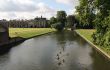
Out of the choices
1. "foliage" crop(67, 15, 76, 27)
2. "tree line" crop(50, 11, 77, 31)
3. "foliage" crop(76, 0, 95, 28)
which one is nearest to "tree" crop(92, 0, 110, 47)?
"foliage" crop(76, 0, 95, 28)

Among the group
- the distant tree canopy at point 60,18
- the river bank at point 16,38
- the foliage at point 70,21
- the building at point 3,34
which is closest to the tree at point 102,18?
the river bank at point 16,38

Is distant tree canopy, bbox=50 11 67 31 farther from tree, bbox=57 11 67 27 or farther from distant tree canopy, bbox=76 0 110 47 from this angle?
distant tree canopy, bbox=76 0 110 47

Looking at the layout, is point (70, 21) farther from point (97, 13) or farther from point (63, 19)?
point (97, 13)

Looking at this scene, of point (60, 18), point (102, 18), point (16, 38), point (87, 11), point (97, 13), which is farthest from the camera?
point (60, 18)

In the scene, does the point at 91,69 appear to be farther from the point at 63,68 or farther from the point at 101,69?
the point at 63,68

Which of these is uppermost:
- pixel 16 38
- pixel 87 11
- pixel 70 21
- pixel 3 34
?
pixel 87 11

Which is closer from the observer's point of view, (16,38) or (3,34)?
(3,34)

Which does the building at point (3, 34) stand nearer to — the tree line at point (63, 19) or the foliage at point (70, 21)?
the tree line at point (63, 19)

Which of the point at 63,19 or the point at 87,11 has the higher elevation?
the point at 87,11

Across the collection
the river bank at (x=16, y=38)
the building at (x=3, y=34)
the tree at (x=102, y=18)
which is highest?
the tree at (x=102, y=18)

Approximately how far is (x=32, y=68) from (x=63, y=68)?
13.4 feet

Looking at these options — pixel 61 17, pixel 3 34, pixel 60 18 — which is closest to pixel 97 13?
pixel 3 34

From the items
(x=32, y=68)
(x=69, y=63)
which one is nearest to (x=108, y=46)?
(x=69, y=63)

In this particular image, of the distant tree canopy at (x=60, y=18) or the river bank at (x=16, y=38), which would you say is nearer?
the river bank at (x=16, y=38)
